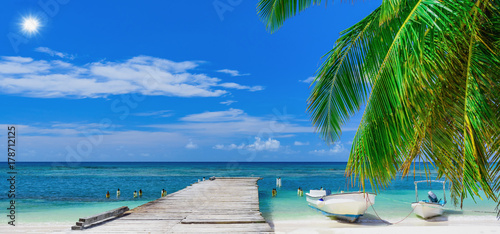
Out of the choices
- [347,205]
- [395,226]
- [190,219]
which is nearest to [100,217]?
[190,219]

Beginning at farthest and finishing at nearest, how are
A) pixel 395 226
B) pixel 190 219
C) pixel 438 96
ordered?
pixel 395 226, pixel 190 219, pixel 438 96

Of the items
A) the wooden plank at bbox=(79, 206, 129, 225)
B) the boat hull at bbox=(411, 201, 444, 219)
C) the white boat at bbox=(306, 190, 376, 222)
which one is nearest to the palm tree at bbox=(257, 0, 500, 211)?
the wooden plank at bbox=(79, 206, 129, 225)

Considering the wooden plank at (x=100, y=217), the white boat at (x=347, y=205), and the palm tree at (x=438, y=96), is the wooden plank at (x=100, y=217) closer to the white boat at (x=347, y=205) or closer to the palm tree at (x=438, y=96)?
the palm tree at (x=438, y=96)

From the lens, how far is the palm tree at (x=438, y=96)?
2.98 metres

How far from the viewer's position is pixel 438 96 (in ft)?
10.9

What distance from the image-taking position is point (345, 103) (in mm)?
4773

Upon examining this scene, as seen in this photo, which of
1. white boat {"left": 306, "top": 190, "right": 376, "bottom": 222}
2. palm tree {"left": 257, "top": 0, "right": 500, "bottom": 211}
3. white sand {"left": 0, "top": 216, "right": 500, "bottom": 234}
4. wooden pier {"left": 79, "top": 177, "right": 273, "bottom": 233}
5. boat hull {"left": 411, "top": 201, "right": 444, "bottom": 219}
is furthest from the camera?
boat hull {"left": 411, "top": 201, "right": 444, "bottom": 219}

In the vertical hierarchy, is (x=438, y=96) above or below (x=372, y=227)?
above

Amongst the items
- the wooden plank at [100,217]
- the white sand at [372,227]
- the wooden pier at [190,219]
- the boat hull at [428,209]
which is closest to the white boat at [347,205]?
the white sand at [372,227]

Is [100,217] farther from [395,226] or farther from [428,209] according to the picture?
[428,209]

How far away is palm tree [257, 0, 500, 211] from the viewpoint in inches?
117

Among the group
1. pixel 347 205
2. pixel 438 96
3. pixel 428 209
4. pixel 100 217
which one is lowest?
pixel 428 209

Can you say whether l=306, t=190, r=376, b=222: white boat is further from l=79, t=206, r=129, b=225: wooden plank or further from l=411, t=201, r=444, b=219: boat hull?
l=79, t=206, r=129, b=225: wooden plank

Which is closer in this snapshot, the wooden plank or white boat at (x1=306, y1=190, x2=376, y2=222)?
the wooden plank
